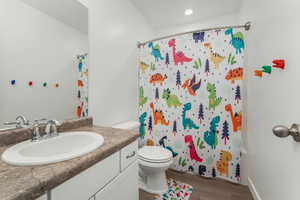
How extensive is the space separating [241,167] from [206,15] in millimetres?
2361

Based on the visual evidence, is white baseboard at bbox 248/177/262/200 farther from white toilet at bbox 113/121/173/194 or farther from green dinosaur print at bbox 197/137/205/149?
white toilet at bbox 113/121/173/194

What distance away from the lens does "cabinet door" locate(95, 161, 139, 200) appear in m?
0.77

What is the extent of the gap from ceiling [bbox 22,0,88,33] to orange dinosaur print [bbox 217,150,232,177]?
79.4 inches

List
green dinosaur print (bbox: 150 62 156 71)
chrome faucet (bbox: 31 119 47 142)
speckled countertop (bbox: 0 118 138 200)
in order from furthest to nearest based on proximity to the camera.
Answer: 1. green dinosaur print (bbox: 150 62 156 71)
2. chrome faucet (bbox: 31 119 47 142)
3. speckled countertop (bbox: 0 118 138 200)

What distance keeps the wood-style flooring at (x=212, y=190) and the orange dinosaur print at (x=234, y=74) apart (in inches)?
48.2

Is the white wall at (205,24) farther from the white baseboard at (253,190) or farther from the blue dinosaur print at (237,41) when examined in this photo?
the white baseboard at (253,190)

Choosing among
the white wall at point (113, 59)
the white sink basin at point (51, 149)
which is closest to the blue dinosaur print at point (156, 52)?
the white wall at point (113, 59)

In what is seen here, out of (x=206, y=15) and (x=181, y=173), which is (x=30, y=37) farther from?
(x=206, y=15)

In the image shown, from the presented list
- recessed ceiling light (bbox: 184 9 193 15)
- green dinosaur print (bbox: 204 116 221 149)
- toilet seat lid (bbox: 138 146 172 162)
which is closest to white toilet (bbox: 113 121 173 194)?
toilet seat lid (bbox: 138 146 172 162)

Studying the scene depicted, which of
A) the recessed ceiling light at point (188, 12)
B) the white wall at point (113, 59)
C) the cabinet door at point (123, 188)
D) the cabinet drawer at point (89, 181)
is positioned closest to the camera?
the cabinet drawer at point (89, 181)

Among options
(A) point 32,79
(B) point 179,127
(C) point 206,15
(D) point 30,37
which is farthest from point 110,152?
(C) point 206,15

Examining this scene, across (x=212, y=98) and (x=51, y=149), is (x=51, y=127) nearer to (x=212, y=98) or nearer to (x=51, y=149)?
(x=51, y=149)

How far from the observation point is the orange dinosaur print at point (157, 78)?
1.83 metres

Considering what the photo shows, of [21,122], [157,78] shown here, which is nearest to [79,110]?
[21,122]
